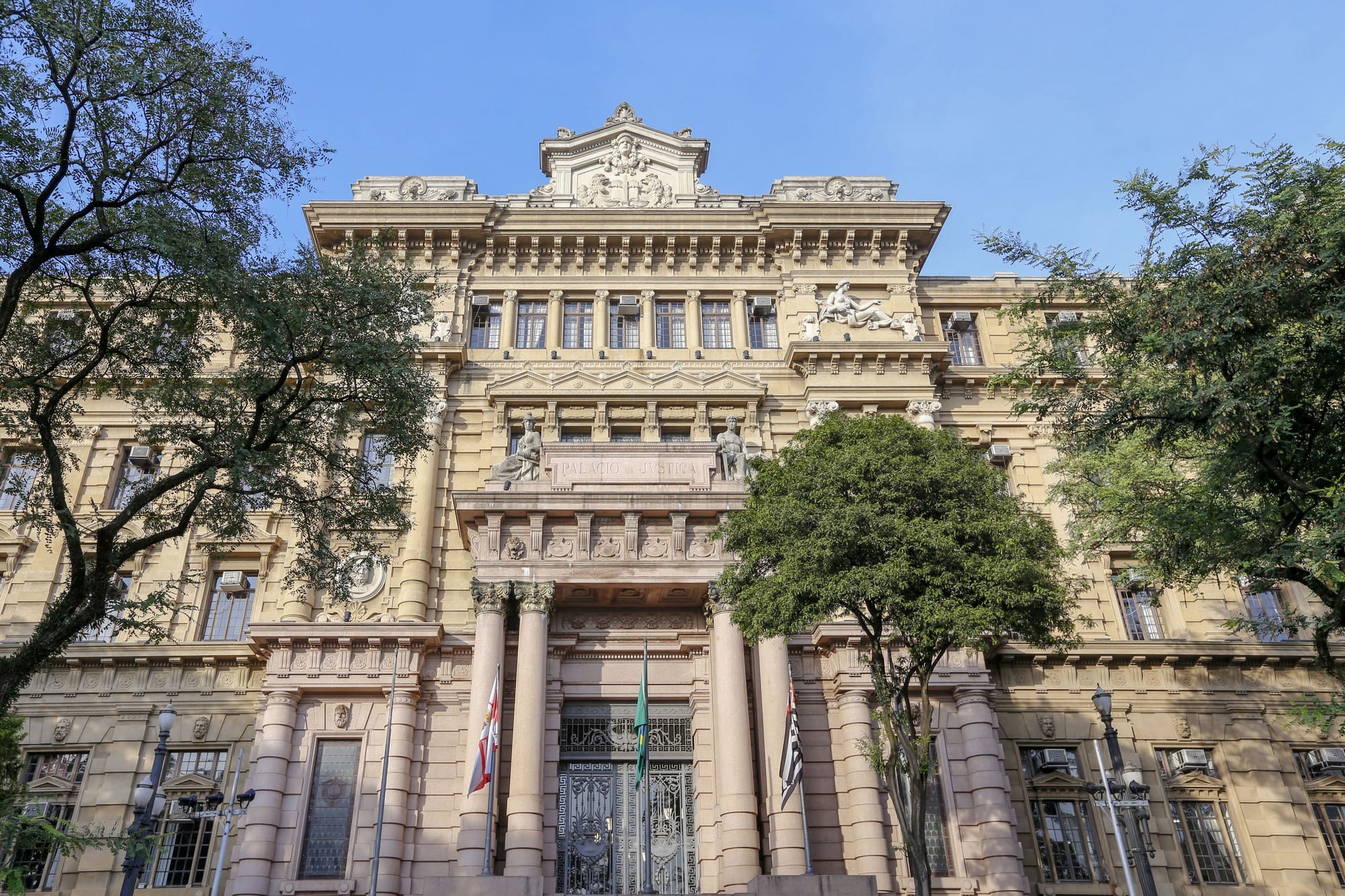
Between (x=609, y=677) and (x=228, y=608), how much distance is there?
420 inches

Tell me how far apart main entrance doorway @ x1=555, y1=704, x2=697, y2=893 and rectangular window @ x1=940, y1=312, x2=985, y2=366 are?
15052 mm

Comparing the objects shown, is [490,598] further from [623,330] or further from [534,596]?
[623,330]

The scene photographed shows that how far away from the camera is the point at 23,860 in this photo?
76.5 feet

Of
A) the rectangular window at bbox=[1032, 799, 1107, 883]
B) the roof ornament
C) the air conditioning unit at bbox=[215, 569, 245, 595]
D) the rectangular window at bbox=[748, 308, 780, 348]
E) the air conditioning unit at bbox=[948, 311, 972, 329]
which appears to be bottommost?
the rectangular window at bbox=[1032, 799, 1107, 883]

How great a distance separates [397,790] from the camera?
74.8 ft

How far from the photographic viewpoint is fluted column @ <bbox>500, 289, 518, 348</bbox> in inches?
1201

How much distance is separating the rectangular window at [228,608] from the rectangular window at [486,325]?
30.7 ft

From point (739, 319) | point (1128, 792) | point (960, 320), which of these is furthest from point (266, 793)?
point (960, 320)

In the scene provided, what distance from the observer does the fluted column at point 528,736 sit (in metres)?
21.1

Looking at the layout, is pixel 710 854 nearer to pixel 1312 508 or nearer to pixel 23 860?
pixel 1312 508

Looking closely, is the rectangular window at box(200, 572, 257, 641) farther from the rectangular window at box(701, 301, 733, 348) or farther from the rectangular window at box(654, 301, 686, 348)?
the rectangular window at box(701, 301, 733, 348)

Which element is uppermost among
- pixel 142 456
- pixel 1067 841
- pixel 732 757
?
pixel 142 456

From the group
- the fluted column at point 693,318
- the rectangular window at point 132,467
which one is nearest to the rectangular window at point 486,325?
the fluted column at point 693,318

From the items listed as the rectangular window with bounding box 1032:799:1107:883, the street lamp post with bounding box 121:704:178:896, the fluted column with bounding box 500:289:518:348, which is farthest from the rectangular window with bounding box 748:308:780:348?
the street lamp post with bounding box 121:704:178:896
